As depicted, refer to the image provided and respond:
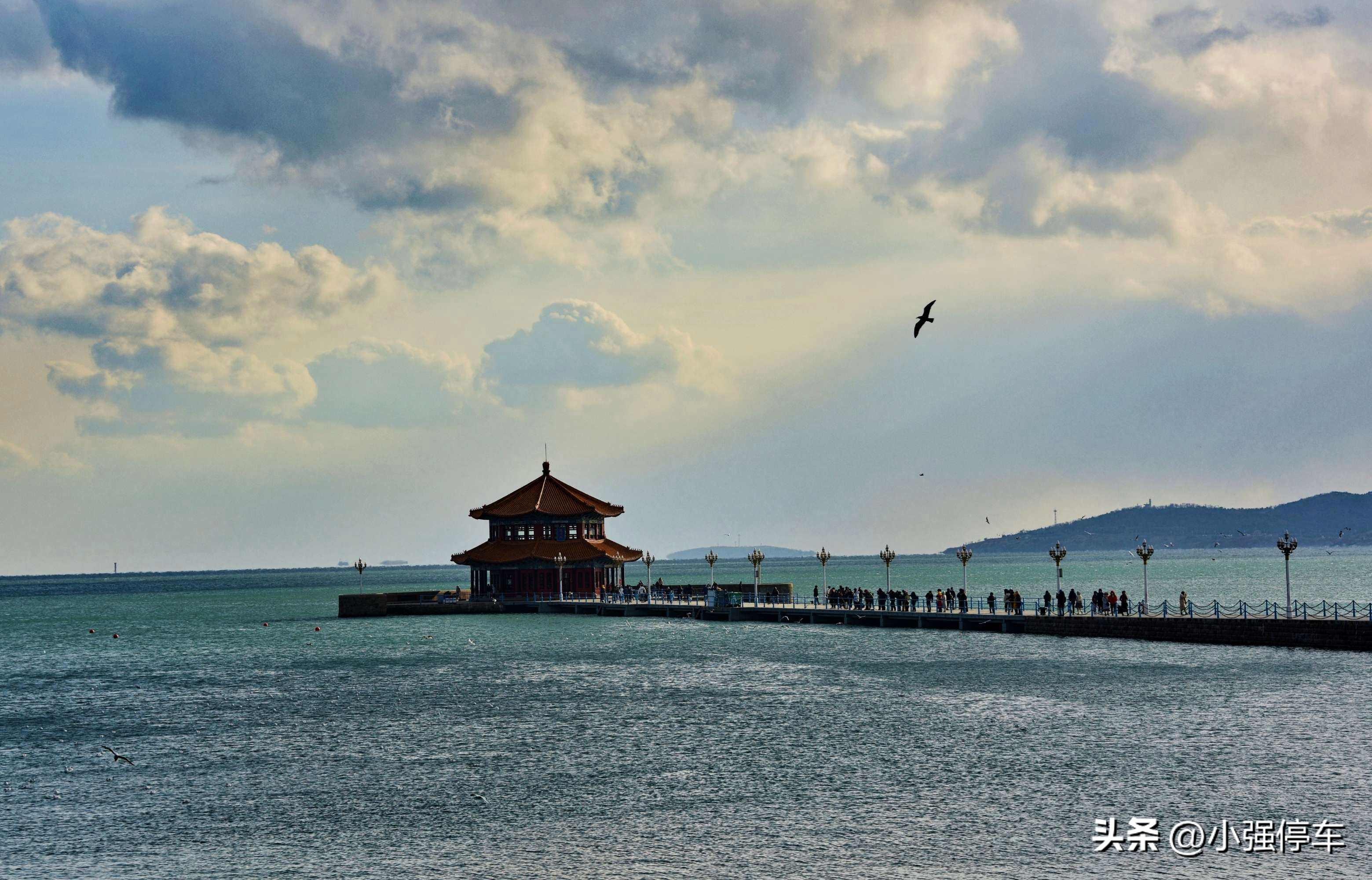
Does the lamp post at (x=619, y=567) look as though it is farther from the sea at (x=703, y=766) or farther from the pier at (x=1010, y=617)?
the sea at (x=703, y=766)

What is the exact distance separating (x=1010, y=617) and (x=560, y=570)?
1700 inches

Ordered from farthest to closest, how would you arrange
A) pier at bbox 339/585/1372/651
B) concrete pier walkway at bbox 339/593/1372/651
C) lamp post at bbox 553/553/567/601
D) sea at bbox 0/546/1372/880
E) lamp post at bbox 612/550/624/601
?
lamp post at bbox 612/550/624/601 → lamp post at bbox 553/553/567/601 → pier at bbox 339/585/1372/651 → concrete pier walkway at bbox 339/593/1372/651 → sea at bbox 0/546/1372/880

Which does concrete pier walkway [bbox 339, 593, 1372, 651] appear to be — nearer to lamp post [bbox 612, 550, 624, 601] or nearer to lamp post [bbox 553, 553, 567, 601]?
lamp post [bbox 553, 553, 567, 601]

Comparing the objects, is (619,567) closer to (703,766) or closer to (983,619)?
(983,619)

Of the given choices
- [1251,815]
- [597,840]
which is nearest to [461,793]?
[597,840]

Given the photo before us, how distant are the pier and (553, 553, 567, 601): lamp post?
0.59m

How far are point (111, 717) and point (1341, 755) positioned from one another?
143 ft

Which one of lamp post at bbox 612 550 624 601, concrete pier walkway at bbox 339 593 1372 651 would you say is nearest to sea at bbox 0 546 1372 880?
concrete pier walkway at bbox 339 593 1372 651

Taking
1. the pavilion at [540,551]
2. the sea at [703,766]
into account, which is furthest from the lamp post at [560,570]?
the sea at [703,766]

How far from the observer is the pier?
59344 mm

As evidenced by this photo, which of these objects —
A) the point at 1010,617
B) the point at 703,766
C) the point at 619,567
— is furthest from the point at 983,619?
the point at 619,567

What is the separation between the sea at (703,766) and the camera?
26.9 m

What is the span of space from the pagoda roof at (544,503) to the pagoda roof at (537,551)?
116cm

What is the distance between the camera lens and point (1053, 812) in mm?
29672
